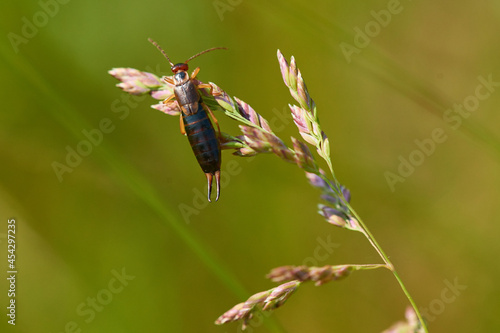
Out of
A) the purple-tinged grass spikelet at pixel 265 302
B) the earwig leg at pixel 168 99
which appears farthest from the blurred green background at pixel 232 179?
the purple-tinged grass spikelet at pixel 265 302

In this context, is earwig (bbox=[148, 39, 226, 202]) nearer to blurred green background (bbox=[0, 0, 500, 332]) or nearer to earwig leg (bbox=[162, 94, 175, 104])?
earwig leg (bbox=[162, 94, 175, 104])

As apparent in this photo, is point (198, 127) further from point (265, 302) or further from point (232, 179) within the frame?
point (232, 179)

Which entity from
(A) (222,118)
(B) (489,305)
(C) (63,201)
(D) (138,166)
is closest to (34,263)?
(C) (63,201)

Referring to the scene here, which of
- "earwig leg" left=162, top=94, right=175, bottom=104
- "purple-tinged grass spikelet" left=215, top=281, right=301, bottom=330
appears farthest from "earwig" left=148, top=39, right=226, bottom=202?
"purple-tinged grass spikelet" left=215, top=281, right=301, bottom=330

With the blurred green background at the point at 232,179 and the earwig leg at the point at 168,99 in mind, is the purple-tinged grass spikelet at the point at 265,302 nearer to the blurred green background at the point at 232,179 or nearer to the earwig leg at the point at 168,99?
the earwig leg at the point at 168,99

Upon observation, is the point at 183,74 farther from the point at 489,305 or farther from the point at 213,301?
the point at 489,305

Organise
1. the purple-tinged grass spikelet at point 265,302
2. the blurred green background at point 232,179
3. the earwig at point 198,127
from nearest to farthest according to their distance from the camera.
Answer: the purple-tinged grass spikelet at point 265,302, the earwig at point 198,127, the blurred green background at point 232,179

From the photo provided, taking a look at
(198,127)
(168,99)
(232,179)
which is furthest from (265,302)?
(232,179)
